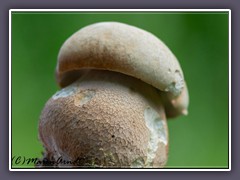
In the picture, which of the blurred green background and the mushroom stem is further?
the blurred green background

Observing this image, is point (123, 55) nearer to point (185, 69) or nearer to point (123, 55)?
point (123, 55)

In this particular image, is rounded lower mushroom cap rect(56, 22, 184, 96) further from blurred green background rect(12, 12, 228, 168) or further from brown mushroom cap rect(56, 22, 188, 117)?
blurred green background rect(12, 12, 228, 168)

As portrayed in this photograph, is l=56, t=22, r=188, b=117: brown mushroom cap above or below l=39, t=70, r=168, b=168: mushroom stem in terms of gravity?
above

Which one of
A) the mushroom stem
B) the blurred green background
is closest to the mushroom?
the mushroom stem

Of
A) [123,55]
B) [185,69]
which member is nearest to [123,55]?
[123,55]
